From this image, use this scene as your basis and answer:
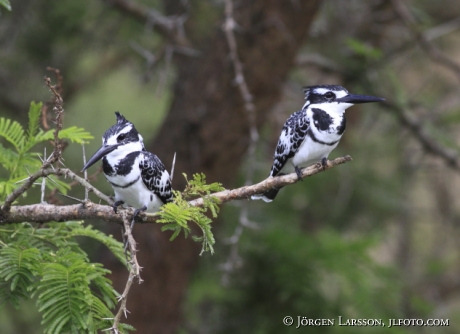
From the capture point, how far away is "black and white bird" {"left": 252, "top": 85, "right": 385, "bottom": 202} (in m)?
3.09

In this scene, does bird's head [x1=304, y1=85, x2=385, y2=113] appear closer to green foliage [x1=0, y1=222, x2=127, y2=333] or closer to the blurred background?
the blurred background

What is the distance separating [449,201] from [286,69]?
4.08 m

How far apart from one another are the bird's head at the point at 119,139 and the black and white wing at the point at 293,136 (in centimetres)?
94

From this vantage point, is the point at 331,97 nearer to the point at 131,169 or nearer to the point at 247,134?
the point at 131,169

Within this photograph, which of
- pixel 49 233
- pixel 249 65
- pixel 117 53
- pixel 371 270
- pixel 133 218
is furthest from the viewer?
pixel 117 53

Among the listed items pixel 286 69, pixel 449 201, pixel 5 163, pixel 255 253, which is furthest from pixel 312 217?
pixel 5 163

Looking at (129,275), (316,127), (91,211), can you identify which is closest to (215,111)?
(316,127)

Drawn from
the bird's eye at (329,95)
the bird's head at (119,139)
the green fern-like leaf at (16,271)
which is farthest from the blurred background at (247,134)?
the green fern-like leaf at (16,271)

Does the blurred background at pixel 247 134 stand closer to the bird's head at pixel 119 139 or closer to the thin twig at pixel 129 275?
the bird's head at pixel 119 139

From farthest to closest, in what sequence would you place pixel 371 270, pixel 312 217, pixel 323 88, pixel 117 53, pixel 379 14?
1. pixel 312 217
2. pixel 117 53
3. pixel 379 14
4. pixel 371 270
5. pixel 323 88

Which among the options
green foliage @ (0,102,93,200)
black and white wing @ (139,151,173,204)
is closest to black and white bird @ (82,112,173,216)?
black and white wing @ (139,151,173,204)

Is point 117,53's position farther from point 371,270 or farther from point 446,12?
point 446,12

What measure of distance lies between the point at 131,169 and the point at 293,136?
0.99 metres

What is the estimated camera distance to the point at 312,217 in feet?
27.7
